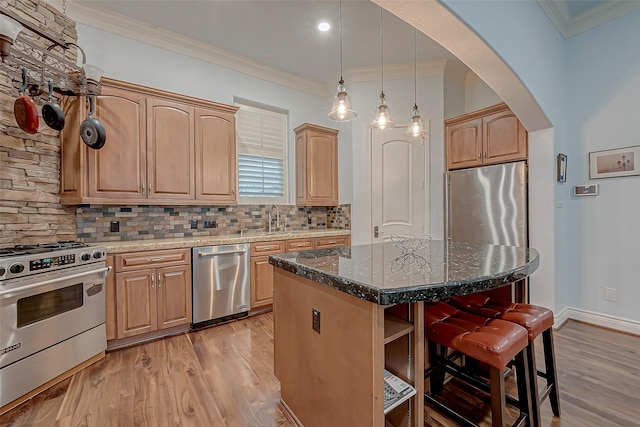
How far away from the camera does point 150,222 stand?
3113 millimetres

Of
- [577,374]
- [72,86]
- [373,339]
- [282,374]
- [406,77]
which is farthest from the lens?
[406,77]

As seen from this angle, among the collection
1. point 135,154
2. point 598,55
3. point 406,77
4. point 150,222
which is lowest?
point 150,222

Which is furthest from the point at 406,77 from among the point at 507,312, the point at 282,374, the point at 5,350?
the point at 5,350

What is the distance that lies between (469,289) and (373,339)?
0.42m

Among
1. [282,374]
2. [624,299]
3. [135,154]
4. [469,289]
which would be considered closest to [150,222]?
[135,154]

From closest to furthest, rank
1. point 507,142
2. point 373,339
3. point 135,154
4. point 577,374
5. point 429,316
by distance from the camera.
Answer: point 373,339 < point 429,316 < point 577,374 < point 135,154 < point 507,142

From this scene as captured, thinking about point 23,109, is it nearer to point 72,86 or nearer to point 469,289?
point 72,86

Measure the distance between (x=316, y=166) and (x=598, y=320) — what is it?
3621 millimetres

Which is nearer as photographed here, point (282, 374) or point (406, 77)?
point (282, 374)

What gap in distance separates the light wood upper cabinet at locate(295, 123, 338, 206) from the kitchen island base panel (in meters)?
2.48

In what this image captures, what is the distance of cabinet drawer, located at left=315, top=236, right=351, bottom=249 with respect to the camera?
383cm

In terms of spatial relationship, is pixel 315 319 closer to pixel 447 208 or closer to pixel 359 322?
pixel 359 322

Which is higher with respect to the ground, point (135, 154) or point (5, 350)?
point (135, 154)

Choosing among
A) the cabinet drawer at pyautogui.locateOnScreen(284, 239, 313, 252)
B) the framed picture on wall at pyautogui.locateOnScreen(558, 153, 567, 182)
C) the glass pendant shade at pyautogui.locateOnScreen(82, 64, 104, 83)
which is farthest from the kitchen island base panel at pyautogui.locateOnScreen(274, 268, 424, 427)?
the framed picture on wall at pyautogui.locateOnScreen(558, 153, 567, 182)
